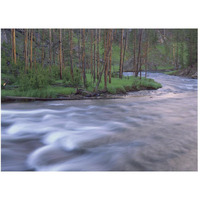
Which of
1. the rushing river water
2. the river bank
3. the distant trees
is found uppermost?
the distant trees

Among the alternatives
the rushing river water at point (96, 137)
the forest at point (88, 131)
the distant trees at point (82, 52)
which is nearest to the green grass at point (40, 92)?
the forest at point (88, 131)

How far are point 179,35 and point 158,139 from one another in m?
44.7

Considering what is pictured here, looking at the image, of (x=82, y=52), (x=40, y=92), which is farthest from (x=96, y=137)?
(x=82, y=52)

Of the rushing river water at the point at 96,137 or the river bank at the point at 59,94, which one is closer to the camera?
the rushing river water at the point at 96,137

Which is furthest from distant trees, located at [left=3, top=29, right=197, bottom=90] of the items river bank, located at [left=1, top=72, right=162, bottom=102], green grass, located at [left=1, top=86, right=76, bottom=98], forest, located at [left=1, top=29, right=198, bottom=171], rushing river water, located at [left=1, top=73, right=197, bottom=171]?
rushing river water, located at [left=1, top=73, right=197, bottom=171]

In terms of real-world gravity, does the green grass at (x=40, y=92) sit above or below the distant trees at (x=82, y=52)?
below

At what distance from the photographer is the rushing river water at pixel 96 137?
3.26 metres

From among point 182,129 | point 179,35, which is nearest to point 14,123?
point 182,129

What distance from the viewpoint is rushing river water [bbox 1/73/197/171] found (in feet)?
10.7

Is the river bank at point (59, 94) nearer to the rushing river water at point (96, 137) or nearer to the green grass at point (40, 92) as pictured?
the green grass at point (40, 92)

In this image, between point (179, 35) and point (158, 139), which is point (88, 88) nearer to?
point (158, 139)

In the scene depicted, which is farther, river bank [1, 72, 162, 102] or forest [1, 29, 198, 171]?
river bank [1, 72, 162, 102]

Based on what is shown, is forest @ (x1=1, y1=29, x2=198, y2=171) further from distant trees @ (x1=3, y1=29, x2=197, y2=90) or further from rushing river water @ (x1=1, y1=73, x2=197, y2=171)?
distant trees @ (x1=3, y1=29, x2=197, y2=90)
